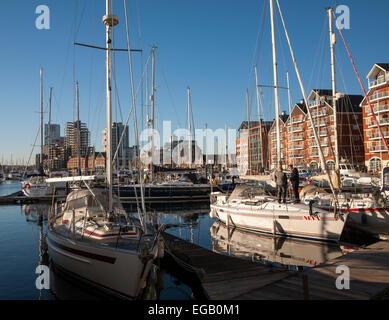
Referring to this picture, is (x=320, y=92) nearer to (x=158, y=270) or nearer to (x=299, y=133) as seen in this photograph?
(x=299, y=133)

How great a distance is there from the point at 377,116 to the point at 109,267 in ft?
191

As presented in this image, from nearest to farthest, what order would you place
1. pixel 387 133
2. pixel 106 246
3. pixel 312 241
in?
pixel 106 246, pixel 312 241, pixel 387 133

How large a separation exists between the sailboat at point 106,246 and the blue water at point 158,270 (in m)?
0.89

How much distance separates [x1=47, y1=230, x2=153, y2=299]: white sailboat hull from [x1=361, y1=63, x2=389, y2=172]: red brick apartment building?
5331cm

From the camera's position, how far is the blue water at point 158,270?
10633 millimetres

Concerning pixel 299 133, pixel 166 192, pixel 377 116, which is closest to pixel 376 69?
pixel 377 116

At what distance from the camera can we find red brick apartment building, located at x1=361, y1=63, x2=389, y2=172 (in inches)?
2080

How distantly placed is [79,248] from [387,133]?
2220 inches

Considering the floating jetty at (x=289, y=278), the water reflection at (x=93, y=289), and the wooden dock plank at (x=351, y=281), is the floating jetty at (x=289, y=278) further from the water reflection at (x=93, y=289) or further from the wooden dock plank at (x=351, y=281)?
the water reflection at (x=93, y=289)

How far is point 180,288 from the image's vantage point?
36.1 feet

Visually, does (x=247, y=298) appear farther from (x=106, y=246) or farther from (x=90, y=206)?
(x=90, y=206)

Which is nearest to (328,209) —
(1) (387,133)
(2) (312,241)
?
(2) (312,241)

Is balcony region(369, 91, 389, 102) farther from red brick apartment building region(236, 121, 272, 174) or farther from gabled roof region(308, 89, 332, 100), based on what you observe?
red brick apartment building region(236, 121, 272, 174)
